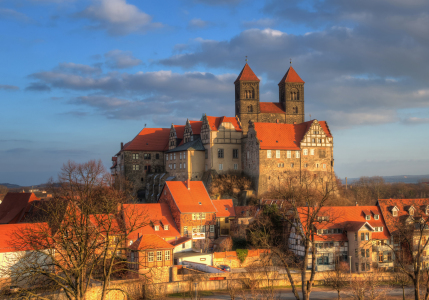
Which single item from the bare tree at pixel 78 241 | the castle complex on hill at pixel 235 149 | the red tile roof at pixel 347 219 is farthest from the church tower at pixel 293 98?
the red tile roof at pixel 347 219

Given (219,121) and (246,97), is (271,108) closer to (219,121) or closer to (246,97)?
(246,97)

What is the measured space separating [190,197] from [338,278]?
2282 cm

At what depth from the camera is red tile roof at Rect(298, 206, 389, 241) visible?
48.7m

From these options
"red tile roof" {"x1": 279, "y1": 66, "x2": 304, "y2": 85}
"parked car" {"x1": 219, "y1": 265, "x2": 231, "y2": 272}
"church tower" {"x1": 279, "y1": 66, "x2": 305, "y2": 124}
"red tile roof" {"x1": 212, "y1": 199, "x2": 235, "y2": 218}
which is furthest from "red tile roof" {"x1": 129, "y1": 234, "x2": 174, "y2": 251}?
"red tile roof" {"x1": 279, "y1": 66, "x2": 304, "y2": 85}

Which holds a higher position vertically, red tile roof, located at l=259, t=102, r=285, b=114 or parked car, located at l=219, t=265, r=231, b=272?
red tile roof, located at l=259, t=102, r=285, b=114

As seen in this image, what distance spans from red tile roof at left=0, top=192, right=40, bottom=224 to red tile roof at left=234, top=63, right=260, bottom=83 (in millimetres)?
43768

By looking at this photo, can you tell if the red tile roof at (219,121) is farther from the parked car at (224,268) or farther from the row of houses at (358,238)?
the parked car at (224,268)

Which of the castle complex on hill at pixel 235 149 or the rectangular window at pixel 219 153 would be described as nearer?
the castle complex on hill at pixel 235 149

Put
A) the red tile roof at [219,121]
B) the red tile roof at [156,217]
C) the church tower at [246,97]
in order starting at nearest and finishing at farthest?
the red tile roof at [156,217] → the red tile roof at [219,121] → the church tower at [246,97]

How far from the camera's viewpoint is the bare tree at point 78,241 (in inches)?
1017

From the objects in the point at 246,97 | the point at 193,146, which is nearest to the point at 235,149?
the point at 193,146

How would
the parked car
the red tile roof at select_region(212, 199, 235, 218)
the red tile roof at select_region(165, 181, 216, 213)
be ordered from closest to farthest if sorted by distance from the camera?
the parked car → the red tile roof at select_region(165, 181, 216, 213) → the red tile roof at select_region(212, 199, 235, 218)

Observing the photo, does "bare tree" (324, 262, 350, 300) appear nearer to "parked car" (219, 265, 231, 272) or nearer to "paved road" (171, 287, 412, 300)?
"paved road" (171, 287, 412, 300)

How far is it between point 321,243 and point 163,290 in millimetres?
18432
